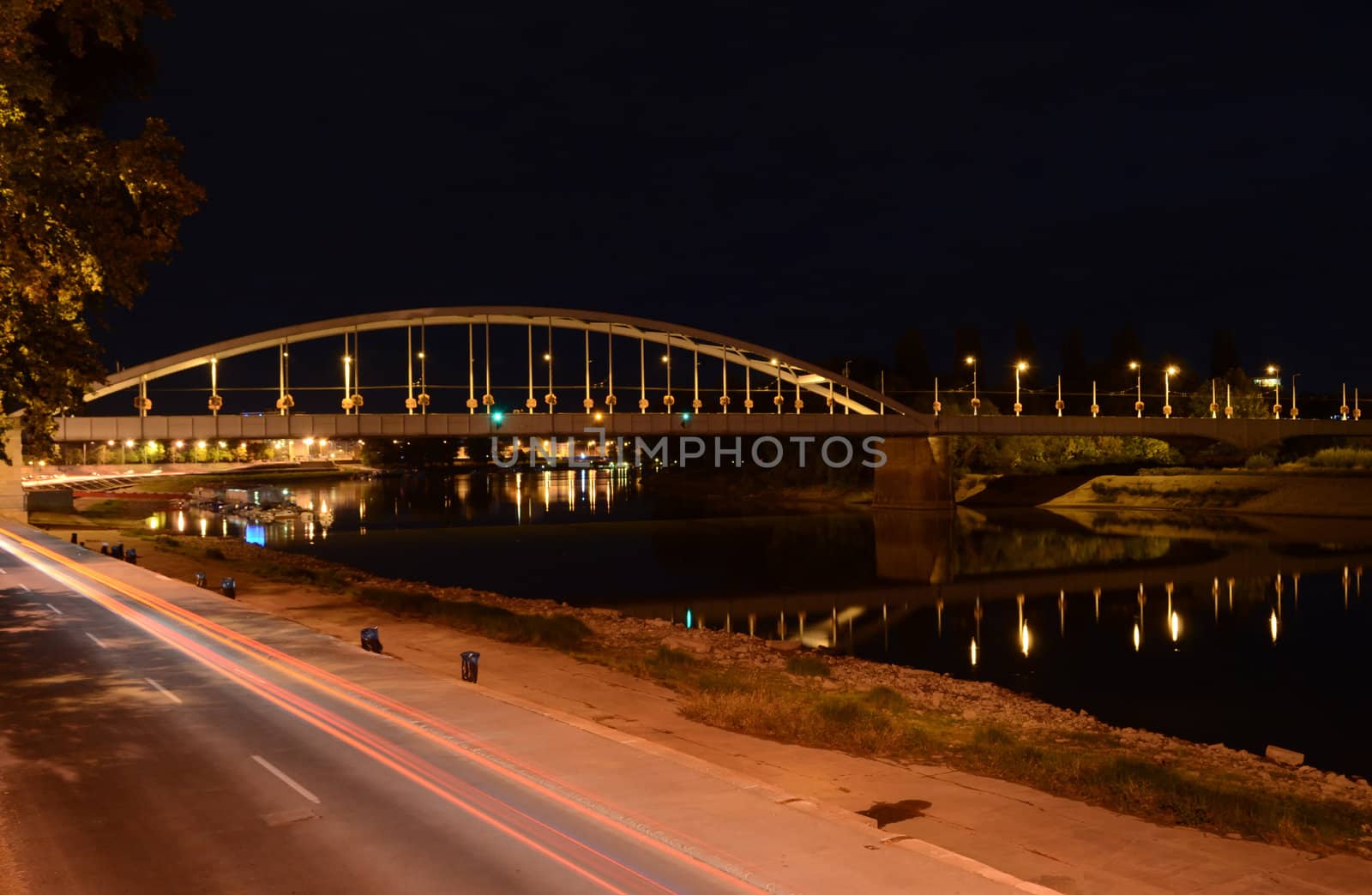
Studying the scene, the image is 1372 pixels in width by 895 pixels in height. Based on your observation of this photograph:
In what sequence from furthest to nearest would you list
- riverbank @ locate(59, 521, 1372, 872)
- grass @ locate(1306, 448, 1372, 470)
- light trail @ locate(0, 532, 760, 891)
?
grass @ locate(1306, 448, 1372, 470) < riverbank @ locate(59, 521, 1372, 872) < light trail @ locate(0, 532, 760, 891)

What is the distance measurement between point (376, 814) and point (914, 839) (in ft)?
19.5

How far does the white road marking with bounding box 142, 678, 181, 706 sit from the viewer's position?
712 inches

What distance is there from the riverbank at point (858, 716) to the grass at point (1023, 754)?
0.04 meters

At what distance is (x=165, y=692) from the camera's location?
18.7 metres

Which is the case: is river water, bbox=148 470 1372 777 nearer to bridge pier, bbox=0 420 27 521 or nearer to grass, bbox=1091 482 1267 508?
grass, bbox=1091 482 1267 508

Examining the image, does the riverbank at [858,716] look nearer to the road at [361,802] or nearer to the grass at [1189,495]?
the road at [361,802]

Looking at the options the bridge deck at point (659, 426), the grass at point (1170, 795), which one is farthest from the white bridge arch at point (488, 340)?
the grass at point (1170, 795)

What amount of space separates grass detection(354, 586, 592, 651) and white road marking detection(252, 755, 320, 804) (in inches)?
516

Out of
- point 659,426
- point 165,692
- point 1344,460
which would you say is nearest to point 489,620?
point 165,692

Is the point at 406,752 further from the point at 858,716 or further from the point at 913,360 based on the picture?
the point at 913,360

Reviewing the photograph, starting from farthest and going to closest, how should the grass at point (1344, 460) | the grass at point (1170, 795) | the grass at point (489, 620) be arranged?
the grass at point (1344, 460) → the grass at point (489, 620) → the grass at point (1170, 795)

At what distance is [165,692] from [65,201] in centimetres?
879

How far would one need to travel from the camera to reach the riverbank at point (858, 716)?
46.8 feet

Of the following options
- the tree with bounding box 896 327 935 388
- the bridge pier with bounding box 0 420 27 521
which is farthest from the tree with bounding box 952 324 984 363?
the bridge pier with bounding box 0 420 27 521
